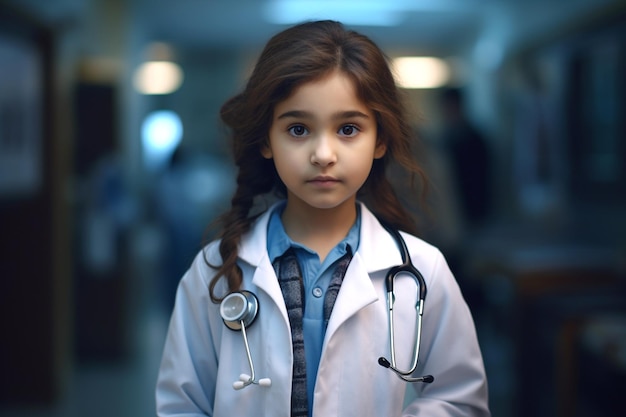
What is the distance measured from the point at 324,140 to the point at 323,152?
0.07 feet

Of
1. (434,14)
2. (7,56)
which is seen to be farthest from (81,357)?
(434,14)

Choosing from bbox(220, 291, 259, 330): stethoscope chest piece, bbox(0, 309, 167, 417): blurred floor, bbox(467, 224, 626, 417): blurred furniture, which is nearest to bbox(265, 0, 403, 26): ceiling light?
bbox(0, 309, 167, 417): blurred floor

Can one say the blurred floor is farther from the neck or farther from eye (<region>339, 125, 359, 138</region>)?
eye (<region>339, 125, 359, 138</region>)

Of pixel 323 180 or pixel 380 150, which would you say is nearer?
pixel 323 180

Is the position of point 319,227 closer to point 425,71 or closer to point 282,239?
point 282,239

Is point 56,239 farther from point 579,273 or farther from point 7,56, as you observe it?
point 579,273

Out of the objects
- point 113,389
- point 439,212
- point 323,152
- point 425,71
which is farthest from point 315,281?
point 425,71

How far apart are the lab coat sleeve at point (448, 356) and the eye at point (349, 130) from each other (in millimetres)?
278

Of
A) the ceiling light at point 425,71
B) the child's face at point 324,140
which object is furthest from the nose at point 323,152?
the ceiling light at point 425,71

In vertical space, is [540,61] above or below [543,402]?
above

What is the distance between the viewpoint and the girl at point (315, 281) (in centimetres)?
117

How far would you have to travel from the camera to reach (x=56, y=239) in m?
3.97

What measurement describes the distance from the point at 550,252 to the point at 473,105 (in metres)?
6.07

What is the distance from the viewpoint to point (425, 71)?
12867 millimetres
